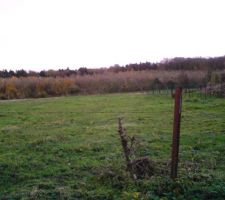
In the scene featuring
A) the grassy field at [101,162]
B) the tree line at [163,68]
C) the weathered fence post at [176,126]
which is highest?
the tree line at [163,68]

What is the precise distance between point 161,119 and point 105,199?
32.7 ft

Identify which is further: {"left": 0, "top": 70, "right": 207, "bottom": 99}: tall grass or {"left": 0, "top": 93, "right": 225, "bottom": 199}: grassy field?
{"left": 0, "top": 70, "right": 207, "bottom": 99}: tall grass

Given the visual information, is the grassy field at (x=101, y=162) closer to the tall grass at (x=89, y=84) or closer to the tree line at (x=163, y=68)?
the tall grass at (x=89, y=84)

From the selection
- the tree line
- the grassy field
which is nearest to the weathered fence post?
the grassy field

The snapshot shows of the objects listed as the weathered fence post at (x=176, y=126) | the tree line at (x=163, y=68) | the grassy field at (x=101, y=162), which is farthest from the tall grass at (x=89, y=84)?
the weathered fence post at (x=176, y=126)

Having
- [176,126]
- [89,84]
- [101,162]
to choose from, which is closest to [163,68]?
[89,84]

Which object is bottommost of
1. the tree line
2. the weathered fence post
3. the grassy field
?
the grassy field

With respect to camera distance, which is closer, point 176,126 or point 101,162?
point 176,126

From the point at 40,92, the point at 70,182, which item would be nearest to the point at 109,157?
the point at 70,182

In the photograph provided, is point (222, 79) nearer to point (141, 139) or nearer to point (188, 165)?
point (141, 139)

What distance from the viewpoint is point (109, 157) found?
329 inches

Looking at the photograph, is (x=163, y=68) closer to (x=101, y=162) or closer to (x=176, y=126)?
(x=101, y=162)

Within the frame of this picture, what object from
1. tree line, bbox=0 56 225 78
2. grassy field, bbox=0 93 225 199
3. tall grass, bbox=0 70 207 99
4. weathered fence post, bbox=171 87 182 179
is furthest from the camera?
tree line, bbox=0 56 225 78

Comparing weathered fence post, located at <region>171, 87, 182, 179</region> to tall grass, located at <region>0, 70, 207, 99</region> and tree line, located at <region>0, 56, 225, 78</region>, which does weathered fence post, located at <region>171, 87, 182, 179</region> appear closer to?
tall grass, located at <region>0, 70, 207, 99</region>
